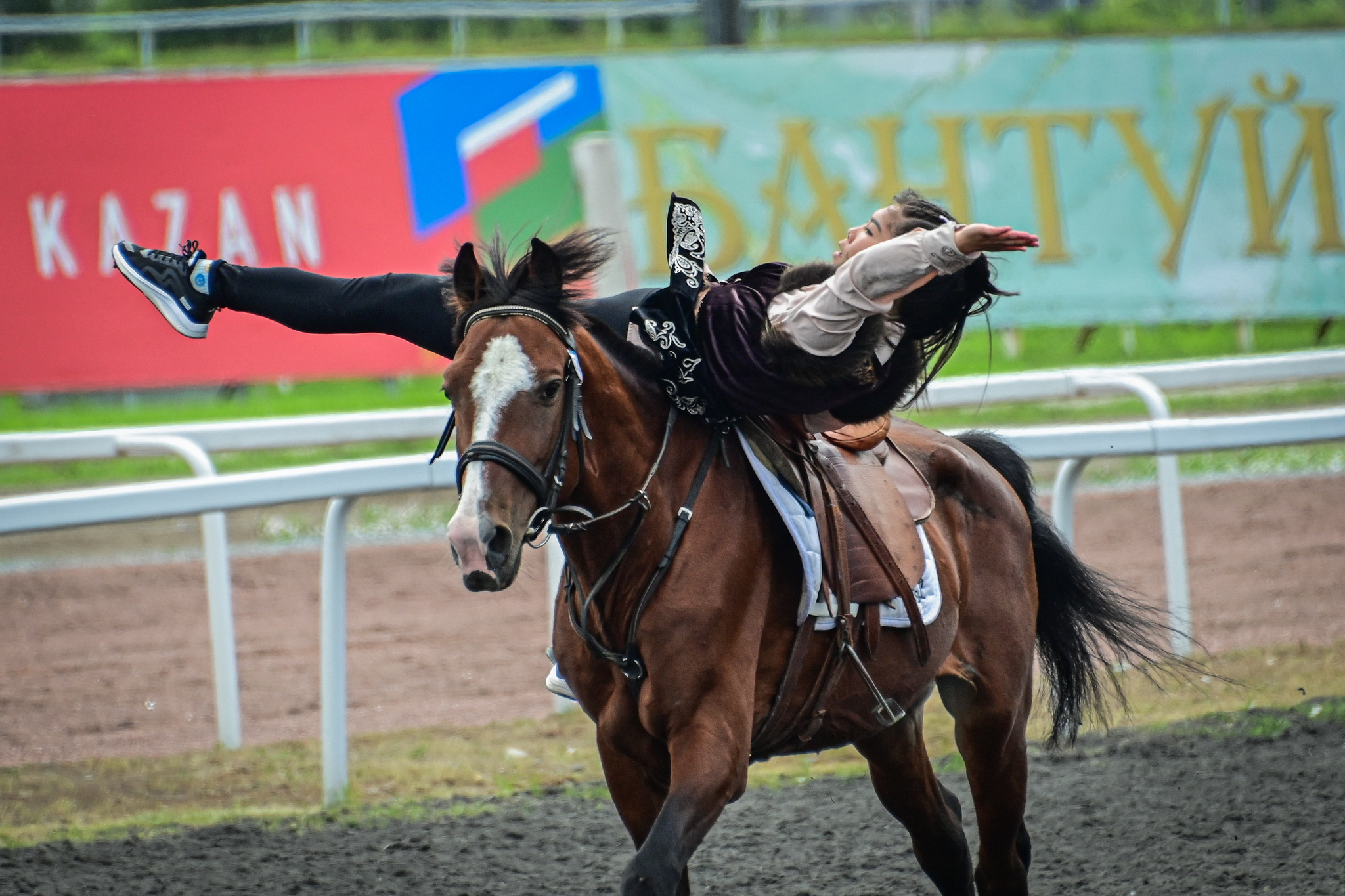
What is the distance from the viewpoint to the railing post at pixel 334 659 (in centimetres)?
497

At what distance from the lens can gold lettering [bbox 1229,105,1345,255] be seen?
1271cm

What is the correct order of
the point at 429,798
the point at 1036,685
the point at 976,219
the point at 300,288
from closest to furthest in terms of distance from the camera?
1. the point at 300,288
2. the point at 429,798
3. the point at 1036,685
4. the point at 976,219

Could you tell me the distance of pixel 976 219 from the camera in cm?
1252

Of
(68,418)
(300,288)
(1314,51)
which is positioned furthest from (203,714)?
(1314,51)

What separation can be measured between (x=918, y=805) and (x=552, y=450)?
1698 millimetres

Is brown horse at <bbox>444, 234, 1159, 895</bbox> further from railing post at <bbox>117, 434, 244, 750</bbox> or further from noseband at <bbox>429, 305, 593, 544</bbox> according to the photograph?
railing post at <bbox>117, 434, 244, 750</bbox>

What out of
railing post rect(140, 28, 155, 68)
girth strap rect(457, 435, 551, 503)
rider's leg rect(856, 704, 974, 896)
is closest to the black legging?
girth strap rect(457, 435, 551, 503)

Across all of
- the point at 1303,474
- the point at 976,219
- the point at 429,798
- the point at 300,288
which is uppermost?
the point at 300,288

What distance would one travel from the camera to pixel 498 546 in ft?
8.89

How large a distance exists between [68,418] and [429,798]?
8304mm

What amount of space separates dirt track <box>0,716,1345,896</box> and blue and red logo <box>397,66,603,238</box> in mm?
7741

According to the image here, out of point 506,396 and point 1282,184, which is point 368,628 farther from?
point 1282,184

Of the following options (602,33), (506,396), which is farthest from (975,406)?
(506,396)

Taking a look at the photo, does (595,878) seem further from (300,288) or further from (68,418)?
(68,418)
